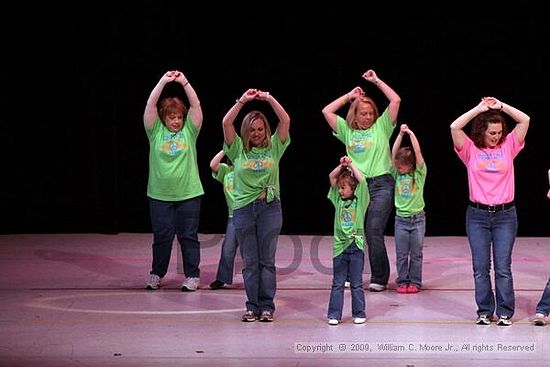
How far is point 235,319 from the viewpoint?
27.0 feet

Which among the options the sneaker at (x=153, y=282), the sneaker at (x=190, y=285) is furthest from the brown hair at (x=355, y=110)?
the sneaker at (x=153, y=282)

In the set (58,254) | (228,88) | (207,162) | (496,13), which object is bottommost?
(58,254)

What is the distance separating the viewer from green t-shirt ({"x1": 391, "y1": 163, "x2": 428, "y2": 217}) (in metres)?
9.40

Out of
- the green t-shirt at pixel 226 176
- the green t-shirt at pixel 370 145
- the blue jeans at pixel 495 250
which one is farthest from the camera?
the green t-shirt at pixel 226 176

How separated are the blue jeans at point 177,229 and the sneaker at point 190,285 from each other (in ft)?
0.13

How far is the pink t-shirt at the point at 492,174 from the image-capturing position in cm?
790

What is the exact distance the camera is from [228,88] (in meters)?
12.1

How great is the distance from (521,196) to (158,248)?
436cm

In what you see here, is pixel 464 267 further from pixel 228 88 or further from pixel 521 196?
pixel 228 88

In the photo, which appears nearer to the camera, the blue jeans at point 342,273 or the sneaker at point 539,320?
the sneaker at point 539,320

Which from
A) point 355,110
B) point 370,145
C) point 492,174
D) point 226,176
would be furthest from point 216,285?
point 492,174

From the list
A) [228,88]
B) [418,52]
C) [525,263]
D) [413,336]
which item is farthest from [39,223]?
[413,336]

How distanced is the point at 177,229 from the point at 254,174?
155cm

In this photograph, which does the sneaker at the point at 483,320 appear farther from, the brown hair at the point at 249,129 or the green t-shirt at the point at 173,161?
the green t-shirt at the point at 173,161
